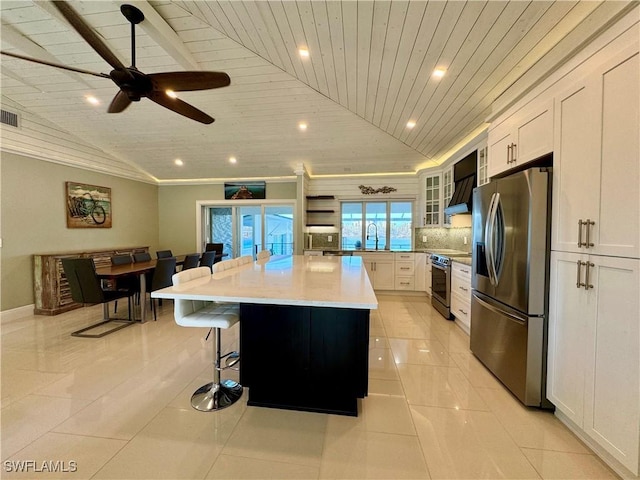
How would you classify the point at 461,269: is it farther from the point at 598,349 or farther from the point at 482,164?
the point at 598,349

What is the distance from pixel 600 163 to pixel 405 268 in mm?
4029

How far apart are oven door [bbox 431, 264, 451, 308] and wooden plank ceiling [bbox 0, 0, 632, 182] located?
201 cm

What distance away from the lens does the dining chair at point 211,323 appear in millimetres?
1869

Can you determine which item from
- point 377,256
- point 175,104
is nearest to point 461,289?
point 377,256

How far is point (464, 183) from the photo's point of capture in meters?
4.24

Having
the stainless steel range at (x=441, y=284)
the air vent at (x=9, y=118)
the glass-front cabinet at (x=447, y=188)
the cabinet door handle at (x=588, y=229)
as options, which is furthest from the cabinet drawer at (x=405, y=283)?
the air vent at (x=9, y=118)

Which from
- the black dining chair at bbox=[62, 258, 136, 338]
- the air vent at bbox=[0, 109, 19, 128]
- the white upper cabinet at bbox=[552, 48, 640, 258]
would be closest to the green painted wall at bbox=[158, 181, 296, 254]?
the air vent at bbox=[0, 109, 19, 128]

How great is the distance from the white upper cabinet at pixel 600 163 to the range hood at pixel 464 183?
2.13m

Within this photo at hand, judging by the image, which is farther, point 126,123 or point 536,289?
point 126,123

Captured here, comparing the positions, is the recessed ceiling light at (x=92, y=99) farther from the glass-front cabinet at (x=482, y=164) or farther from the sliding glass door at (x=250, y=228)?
the glass-front cabinet at (x=482, y=164)

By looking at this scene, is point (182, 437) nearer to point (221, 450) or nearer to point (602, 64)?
point (221, 450)

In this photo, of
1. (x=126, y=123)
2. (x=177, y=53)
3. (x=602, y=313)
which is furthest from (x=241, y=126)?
(x=602, y=313)

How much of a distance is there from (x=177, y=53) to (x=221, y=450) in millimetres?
3463

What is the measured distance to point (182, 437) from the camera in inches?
64.7
